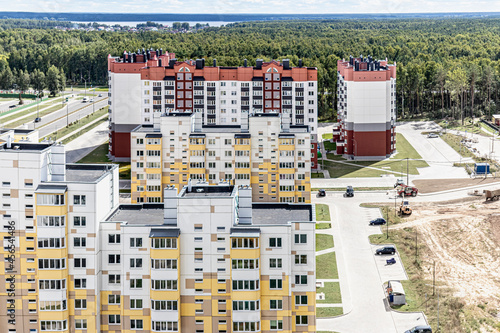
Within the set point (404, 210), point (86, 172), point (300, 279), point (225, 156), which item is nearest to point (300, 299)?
point (300, 279)

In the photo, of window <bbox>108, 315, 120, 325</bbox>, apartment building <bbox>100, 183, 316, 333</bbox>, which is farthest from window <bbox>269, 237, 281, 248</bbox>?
window <bbox>108, 315, 120, 325</bbox>

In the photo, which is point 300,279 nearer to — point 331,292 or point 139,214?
point 139,214

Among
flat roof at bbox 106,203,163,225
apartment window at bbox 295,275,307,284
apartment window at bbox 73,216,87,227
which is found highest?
apartment window at bbox 73,216,87,227

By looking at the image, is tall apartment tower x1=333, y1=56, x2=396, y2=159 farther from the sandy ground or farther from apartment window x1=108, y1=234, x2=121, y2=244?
apartment window x1=108, y1=234, x2=121, y2=244

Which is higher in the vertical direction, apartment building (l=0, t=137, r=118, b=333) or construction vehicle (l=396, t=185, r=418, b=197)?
apartment building (l=0, t=137, r=118, b=333)

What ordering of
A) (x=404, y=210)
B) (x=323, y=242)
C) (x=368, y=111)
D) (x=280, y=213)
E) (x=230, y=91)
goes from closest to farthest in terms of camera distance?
(x=280, y=213)
(x=323, y=242)
(x=404, y=210)
(x=230, y=91)
(x=368, y=111)

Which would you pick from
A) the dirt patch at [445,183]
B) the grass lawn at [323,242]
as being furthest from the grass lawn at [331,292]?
the dirt patch at [445,183]

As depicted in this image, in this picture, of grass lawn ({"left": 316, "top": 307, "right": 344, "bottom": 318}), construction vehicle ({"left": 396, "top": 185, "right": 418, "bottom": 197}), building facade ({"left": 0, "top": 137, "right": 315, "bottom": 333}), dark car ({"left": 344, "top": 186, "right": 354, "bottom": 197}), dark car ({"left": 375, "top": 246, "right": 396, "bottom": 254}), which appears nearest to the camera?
building facade ({"left": 0, "top": 137, "right": 315, "bottom": 333})
